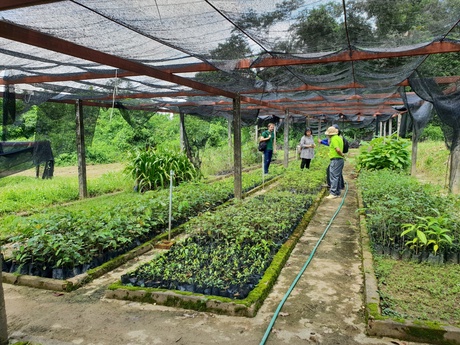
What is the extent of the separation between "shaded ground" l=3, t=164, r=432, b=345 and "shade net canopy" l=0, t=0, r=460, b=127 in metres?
2.42

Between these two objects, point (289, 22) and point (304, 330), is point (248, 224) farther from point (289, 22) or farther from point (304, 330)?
point (289, 22)

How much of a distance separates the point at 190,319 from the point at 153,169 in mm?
6561

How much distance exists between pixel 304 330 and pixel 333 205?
204 inches

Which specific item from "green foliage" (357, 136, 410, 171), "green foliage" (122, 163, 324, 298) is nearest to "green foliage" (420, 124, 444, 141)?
"green foliage" (357, 136, 410, 171)

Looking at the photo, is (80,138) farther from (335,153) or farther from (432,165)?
(432,165)

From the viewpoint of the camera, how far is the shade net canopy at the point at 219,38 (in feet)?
10.3

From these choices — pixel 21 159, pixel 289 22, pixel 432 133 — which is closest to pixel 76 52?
pixel 289 22

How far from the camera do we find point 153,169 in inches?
366

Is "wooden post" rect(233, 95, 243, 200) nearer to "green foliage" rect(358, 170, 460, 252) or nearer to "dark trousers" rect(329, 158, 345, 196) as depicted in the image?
"dark trousers" rect(329, 158, 345, 196)

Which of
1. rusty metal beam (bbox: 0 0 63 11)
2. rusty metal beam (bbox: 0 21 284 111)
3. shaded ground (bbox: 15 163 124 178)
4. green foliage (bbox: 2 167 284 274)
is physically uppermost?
rusty metal beam (bbox: 0 21 284 111)

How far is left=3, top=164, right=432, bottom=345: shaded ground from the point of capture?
2.79m

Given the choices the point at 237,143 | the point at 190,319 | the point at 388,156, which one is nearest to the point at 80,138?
the point at 237,143

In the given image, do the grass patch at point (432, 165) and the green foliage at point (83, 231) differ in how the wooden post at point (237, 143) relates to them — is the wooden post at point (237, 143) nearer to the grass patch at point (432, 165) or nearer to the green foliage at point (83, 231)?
the green foliage at point (83, 231)

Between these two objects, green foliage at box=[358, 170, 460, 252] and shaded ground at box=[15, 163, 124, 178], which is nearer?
green foliage at box=[358, 170, 460, 252]
